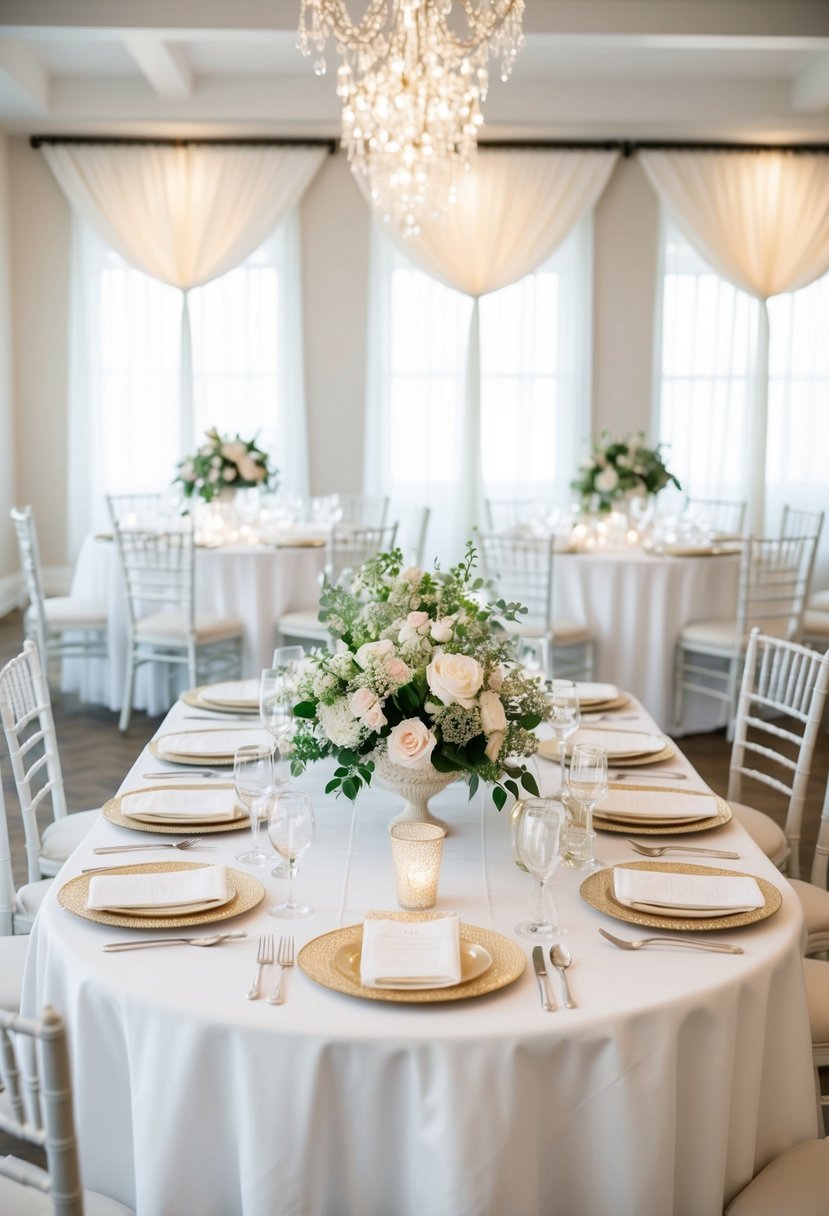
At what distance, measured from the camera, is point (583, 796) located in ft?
7.29

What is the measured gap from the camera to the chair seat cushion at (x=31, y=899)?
108 inches

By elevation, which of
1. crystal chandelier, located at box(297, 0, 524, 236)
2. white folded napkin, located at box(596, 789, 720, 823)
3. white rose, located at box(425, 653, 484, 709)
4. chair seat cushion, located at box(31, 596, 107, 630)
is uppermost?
crystal chandelier, located at box(297, 0, 524, 236)

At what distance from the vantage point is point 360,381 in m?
9.12

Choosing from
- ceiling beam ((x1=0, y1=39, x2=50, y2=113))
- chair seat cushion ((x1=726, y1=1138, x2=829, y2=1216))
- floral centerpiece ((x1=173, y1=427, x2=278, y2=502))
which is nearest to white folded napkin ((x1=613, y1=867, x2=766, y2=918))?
chair seat cushion ((x1=726, y1=1138, x2=829, y2=1216))

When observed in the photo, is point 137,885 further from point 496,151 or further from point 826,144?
point 826,144

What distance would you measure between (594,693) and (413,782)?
48.4 inches

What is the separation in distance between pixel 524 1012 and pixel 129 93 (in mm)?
7850

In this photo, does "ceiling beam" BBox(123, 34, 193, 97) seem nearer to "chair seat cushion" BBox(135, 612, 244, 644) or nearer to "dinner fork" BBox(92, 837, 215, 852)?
"chair seat cushion" BBox(135, 612, 244, 644)

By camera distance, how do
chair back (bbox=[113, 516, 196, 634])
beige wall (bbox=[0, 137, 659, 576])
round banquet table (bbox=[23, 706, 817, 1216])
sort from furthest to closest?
beige wall (bbox=[0, 137, 659, 576]) → chair back (bbox=[113, 516, 196, 634]) → round banquet table (bbox=[23, 706, 817, 1216])

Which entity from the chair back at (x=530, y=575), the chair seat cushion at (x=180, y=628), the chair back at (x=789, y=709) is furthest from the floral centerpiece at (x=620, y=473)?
the chair back at (x=789, y=709)

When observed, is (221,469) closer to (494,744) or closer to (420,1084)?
(494,744)

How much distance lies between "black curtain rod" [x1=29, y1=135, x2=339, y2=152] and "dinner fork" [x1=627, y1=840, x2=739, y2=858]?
24.2ft

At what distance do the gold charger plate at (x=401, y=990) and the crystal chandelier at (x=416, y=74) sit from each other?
363 centimetres

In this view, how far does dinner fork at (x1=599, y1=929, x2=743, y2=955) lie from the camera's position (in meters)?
1.91
